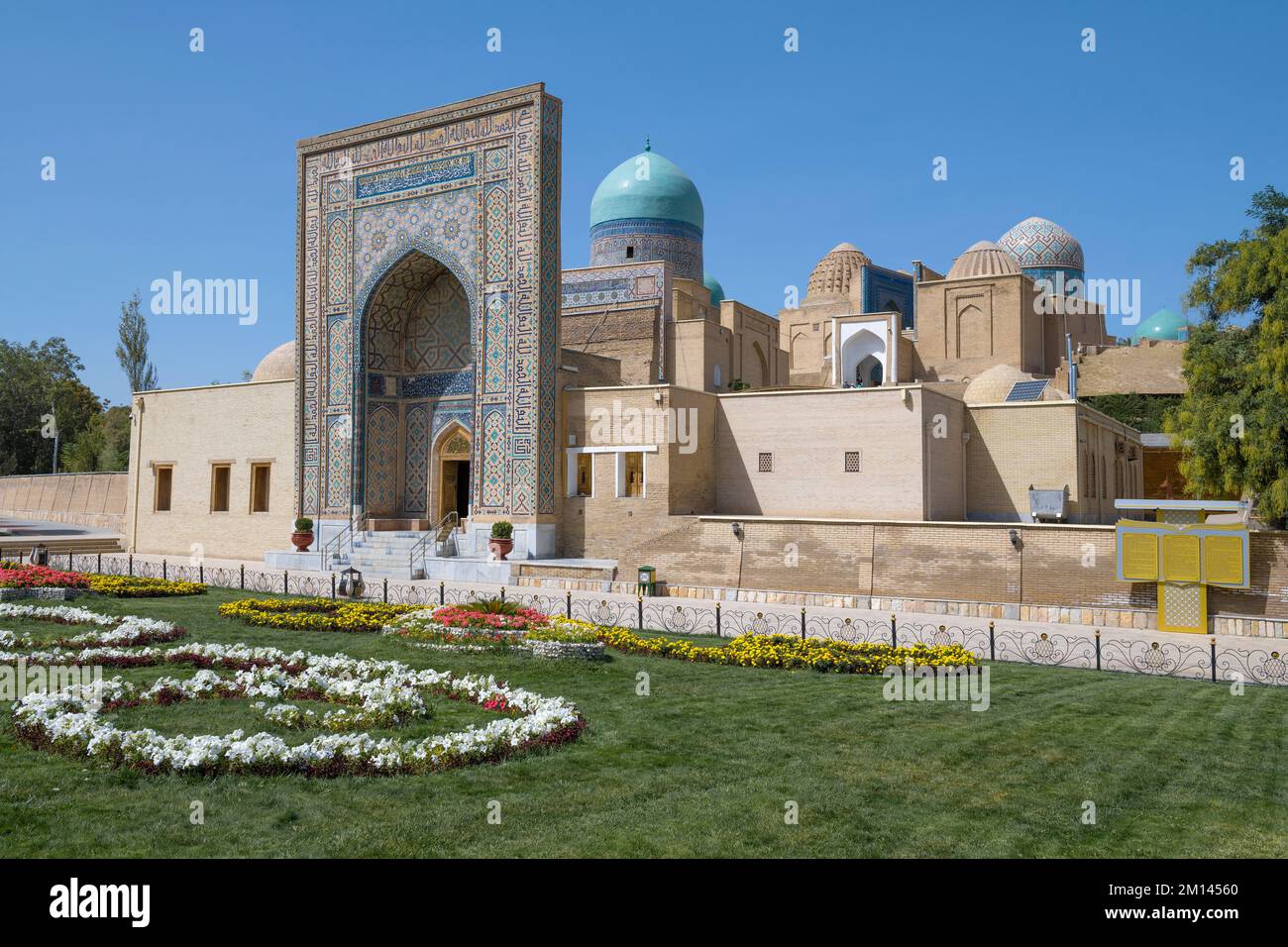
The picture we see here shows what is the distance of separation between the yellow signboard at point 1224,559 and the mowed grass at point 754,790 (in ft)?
16.2

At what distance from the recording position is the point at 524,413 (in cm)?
2030

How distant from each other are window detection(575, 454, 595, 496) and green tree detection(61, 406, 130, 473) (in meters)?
29.8

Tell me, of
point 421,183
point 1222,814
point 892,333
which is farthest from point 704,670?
point 892,333

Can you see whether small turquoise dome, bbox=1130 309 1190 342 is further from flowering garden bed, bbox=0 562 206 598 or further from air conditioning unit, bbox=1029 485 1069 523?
flowering garden bed, bbox=0 562 206 598

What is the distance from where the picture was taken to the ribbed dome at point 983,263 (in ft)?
118

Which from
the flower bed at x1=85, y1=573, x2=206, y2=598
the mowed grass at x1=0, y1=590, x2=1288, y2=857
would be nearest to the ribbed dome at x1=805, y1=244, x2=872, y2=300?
the flower bed at x1=85, y1=573, x2=206, y2=598

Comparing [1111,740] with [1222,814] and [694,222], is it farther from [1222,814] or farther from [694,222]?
[694,222]

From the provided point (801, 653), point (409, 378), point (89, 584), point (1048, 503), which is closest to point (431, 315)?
point (409, 378)

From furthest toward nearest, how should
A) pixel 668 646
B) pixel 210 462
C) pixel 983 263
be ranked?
pixel 983 263 → pixel 210 462 → pixel 668 646

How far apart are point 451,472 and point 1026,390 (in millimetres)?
14720

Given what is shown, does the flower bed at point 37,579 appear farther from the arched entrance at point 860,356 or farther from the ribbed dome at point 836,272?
the ribbed dome at point 836,272

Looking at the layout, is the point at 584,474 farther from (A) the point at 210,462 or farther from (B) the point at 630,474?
(A) the point at 210,462

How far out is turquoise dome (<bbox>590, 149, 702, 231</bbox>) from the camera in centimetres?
3098

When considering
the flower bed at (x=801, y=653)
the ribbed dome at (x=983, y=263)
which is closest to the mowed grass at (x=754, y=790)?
the flower bed at (x=801, y=653)
